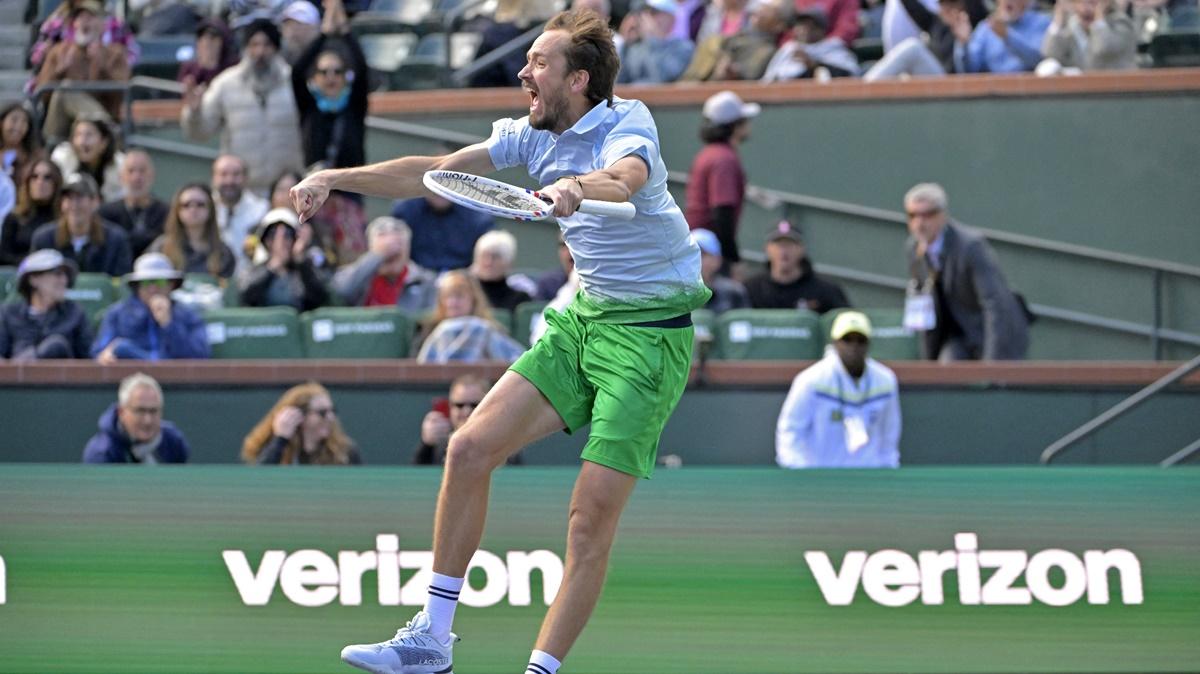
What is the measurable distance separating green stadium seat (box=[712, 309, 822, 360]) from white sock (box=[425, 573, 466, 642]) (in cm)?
515

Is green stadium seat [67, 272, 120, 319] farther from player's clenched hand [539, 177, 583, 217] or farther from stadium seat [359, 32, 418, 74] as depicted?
Result: player's clenched hand [539, 177, 583, 217]

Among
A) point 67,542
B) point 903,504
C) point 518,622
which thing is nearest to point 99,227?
point 67,542

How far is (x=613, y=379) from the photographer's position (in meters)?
6.51

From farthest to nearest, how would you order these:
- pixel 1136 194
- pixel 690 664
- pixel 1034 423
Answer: pixel 1136 194, pixel 1034 423, pixel 690 664

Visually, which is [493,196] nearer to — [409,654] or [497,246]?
[409,654]

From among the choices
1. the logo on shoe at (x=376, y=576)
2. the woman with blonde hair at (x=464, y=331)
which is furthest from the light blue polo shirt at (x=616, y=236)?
the woman with blonde hair at (x=464, y=331)

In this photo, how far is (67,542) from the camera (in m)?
8.51

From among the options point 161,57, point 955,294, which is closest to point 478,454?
point 955,294

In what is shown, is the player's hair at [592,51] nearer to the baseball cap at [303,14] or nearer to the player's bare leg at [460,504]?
the player's bare leg at [460,504]

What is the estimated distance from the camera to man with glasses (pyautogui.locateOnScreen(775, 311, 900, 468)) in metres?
10.4

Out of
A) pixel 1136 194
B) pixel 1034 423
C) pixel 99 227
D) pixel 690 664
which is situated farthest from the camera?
pixel 1136 194

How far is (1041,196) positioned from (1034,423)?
10.6 feet

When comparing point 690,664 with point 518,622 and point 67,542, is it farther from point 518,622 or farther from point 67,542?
point 67,542

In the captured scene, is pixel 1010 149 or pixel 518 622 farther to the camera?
pixel 1010 149
